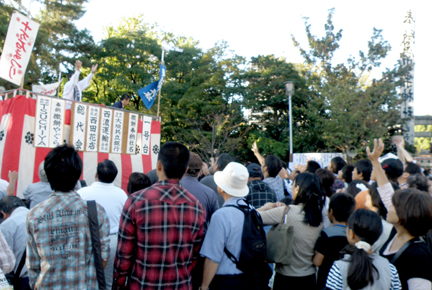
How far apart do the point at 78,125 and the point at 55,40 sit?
1125cm

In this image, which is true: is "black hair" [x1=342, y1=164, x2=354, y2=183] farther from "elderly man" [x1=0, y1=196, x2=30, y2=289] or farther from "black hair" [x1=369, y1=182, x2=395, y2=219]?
"elderly man" [x1=0, y1=196, x2=30, y2=289]

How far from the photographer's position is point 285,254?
2523mm

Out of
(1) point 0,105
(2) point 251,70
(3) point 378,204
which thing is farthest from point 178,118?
(3) point 378,204

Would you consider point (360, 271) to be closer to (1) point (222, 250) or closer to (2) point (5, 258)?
(1) point (222, 250)

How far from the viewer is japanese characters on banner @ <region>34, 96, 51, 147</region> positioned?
261 inches

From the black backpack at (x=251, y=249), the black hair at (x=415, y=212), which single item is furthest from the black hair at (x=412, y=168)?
the black backpack at (x=251, y=249)

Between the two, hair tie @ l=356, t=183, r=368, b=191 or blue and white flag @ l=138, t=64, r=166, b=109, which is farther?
blue and white flag @ l=138, t=64, r=166, b=109

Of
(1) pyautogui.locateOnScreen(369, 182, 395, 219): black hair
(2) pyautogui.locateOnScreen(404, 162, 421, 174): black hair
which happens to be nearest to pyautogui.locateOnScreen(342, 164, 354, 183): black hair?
(2) pyautogui.locateOnScreen(404, 162, 421, 174): black hair

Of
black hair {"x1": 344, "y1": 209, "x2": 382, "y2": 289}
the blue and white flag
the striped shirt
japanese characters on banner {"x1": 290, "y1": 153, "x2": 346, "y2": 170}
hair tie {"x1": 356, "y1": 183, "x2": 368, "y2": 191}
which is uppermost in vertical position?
the blue and white flag

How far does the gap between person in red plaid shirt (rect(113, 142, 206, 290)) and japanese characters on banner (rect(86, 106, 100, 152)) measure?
6.16 m

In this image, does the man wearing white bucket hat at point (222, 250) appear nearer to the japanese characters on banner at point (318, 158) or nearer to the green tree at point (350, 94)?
the japanese characters on banner at point (318, 158)

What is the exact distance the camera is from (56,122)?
6.94 m

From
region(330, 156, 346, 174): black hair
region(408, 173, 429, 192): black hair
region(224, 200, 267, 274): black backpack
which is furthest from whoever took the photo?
region(330, 156, 346, 174): black hair

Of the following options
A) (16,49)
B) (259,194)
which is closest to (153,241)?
(259,194)
